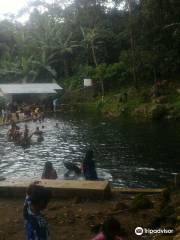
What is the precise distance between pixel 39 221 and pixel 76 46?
54656 mm

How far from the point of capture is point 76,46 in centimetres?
5997

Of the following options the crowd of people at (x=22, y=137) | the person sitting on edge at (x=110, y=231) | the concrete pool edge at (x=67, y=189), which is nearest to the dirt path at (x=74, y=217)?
Answer: the concrete pool edge at (x=67, y=189)

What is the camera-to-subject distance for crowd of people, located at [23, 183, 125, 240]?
5777 millimetres

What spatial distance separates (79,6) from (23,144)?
1552 inches

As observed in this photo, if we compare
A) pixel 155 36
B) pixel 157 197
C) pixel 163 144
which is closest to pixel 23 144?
pixel 163 144

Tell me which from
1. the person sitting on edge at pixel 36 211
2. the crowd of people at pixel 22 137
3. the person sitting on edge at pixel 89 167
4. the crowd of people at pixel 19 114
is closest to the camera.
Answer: the person sitting on edge at pixel 36 211

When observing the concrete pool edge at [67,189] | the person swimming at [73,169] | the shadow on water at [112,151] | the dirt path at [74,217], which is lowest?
the shadow on water at [112,151]

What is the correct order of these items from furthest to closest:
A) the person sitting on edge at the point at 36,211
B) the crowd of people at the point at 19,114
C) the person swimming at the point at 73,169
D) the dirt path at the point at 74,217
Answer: the crowd of people at the point at 19,114 < the person swimming at the point at 73,169 < the dirt path at the point at 74,217 < the person sitting on edge at the point at 36,211

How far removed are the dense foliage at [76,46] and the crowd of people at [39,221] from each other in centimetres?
4269

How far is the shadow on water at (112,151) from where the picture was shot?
57.8ft

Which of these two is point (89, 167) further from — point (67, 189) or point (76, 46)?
point (76, 46)

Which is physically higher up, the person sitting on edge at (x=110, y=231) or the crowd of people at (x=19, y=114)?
the person sitting on edge at (x=110, y=231)

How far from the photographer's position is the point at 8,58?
61156 mm

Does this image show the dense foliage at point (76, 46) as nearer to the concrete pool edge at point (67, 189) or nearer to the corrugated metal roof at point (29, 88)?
the corrugated metal roof at point (29, 88)
